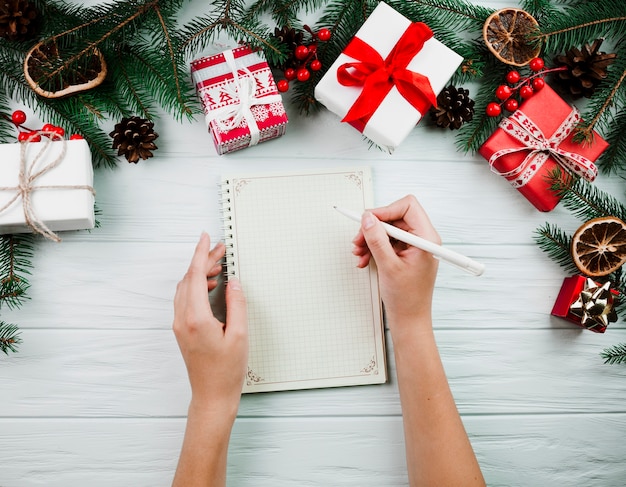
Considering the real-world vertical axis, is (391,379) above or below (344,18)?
below

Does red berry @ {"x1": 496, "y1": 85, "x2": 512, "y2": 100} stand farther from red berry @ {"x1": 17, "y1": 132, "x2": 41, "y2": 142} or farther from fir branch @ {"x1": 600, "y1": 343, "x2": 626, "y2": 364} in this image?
red berry @ {"x1": 17, "y1": 132, "x2": 41, "y2": 142}

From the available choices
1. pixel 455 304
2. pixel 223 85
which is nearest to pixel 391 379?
pixel 455 304

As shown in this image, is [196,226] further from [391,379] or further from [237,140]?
[391,379]

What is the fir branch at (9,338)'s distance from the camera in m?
0.96

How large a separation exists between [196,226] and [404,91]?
0.47m

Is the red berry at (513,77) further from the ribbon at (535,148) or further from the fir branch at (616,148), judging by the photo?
the fir branch at (616,148)

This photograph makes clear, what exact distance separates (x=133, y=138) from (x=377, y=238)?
1.62ft

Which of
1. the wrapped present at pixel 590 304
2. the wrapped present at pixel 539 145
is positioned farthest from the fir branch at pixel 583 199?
the wrapped present at pixel 590 304

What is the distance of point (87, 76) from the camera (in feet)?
3.18

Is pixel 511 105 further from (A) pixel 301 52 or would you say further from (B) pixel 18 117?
(B) pixel 18 117

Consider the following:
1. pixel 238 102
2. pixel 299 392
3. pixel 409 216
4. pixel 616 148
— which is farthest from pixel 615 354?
pixel 238 102

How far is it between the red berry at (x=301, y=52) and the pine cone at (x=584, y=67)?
1.66 feet

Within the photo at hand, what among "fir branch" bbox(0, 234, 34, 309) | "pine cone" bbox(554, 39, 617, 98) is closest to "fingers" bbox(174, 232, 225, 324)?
"fir branch" bbox(0, 234, 34, 309)

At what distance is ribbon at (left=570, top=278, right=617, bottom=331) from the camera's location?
3.26ft
